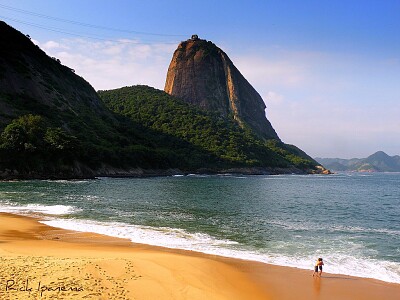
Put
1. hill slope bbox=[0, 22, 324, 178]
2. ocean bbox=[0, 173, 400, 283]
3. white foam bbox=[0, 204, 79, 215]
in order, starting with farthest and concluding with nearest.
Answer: hill slope bbox=[0, 22, 324, 178] → white foam bbox=[0, 204, 79, 215] → ocean bbox=[0, 173, 400, 283]

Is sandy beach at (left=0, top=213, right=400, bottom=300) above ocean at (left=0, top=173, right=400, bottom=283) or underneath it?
above

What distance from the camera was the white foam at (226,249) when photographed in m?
18.9

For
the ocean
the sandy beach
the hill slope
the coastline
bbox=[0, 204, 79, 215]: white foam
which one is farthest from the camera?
the hill slope

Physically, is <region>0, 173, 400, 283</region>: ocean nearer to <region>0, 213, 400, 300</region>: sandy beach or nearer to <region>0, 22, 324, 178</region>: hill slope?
<region>0, 213, 400, 300</region>: sandy beach

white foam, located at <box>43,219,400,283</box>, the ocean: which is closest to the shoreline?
the ocean

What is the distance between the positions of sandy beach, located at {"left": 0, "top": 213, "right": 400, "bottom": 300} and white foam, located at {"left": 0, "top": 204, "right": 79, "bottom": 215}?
15680mm

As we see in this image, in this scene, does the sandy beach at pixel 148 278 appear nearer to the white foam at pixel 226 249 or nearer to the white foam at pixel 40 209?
the white foam at pixel 226 249

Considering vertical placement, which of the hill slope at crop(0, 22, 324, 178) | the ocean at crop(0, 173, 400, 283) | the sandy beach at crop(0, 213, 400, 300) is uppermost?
the hill slope at crop(0, 22, 324, 178)

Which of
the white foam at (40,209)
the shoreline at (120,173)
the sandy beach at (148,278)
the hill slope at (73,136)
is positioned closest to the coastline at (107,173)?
the shoreline at (120,173)

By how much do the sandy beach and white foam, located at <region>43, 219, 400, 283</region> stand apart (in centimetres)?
126

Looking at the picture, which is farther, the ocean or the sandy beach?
the ocean

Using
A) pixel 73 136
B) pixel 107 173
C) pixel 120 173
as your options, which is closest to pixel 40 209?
pixel 73 136

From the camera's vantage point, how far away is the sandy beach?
12.4 metres

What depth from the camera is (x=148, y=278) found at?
1480 centimetres
